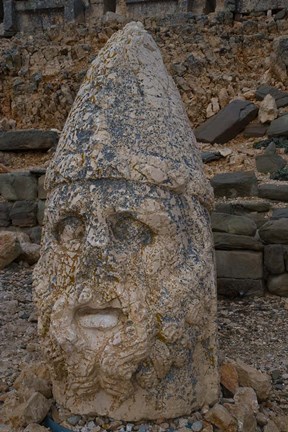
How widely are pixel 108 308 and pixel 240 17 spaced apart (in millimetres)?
10849

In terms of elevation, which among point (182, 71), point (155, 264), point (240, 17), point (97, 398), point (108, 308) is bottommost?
point (97, 398)

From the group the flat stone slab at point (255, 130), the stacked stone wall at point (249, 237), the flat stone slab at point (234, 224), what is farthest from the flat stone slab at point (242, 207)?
the flat stone slab at point (255, 130)

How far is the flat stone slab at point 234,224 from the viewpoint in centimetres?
605

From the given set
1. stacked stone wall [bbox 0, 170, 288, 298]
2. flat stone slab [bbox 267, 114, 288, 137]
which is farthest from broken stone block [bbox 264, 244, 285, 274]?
flat stone slab [bbox 267, 114, 288, 137]

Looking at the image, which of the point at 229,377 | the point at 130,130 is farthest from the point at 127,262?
the point at 229,377

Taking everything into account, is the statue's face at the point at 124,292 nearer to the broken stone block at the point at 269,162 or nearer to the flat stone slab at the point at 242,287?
the flat stone slab at the point at 242,287

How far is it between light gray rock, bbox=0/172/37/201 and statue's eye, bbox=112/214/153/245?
5.26 m

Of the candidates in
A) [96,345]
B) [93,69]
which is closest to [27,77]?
[93,69]

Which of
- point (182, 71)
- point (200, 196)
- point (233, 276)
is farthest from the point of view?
point (182, 71)

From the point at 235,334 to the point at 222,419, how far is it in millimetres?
2107

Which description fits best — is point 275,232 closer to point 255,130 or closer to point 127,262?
point 255,130

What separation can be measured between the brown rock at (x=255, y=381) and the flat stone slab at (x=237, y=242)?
280cm

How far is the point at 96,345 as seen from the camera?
2625 mm

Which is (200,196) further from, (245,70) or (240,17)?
(240,17)
